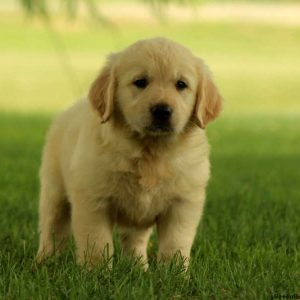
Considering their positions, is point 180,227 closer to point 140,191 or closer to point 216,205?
point 140,191

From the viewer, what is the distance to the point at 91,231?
467 centimetres

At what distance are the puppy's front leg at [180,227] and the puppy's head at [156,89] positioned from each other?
42 cm

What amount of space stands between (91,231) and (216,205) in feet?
9.25

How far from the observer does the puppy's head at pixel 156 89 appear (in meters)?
4.57

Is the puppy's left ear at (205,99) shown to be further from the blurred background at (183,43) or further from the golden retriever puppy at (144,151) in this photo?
the blurred background at (183,43)

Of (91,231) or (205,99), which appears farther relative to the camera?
(205,99)

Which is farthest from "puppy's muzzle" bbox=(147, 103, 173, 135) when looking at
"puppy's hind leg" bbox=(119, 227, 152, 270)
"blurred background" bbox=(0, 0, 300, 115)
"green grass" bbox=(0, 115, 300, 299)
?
"blurred background" bbox=(0, 0, 300, 115)

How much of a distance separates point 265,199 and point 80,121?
2877mm

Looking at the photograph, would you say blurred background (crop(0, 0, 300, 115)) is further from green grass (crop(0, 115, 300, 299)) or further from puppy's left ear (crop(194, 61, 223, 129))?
puppy's left ear (crop(194, 61, 223, 129))

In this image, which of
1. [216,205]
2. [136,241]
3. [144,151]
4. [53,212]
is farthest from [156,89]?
[216,205]

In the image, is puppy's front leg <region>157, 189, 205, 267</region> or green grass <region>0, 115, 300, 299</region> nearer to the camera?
green grass <region>0, 115, 300, 299</region>

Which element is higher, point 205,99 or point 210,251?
point 205,99

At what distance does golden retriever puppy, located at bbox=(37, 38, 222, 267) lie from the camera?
463cm

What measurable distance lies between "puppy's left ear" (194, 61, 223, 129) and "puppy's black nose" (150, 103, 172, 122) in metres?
0.36
